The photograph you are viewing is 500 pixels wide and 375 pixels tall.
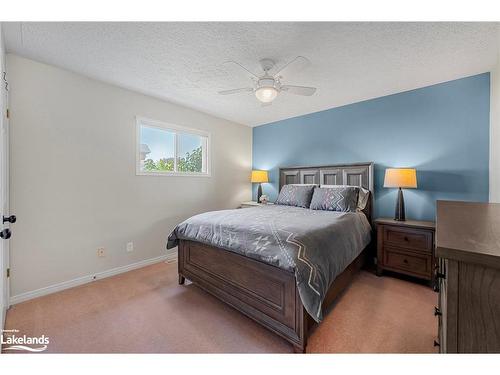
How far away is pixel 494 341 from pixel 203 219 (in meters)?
2.13

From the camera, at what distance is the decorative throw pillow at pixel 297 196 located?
3316mm

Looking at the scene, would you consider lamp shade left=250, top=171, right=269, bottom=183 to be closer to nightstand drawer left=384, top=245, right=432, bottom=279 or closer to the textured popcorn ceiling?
the textured popcorn ceiling

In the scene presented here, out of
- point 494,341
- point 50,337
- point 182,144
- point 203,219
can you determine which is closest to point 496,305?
point 494,341

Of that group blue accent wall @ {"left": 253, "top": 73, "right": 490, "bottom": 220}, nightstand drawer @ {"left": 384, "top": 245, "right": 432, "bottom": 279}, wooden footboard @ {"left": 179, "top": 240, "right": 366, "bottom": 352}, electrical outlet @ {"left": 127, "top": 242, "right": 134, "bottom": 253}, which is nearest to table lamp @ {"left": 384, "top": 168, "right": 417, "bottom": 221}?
blue accent wall @ {"left": 253, "top": 73, "right": 490, "bottom": 220}

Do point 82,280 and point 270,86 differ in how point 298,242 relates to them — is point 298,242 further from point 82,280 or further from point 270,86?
point 82,280

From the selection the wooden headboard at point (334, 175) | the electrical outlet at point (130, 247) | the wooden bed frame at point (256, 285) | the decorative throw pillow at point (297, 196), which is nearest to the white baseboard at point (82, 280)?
the electrical outlet at point (130, 247)

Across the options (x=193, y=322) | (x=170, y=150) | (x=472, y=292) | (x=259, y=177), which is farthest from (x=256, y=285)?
(x=259, y=177)

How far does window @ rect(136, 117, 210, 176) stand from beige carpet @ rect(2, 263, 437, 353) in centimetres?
164

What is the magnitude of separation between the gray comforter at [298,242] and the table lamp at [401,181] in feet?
2.30

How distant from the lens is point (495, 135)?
2268 millimetres

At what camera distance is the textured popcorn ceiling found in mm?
1744

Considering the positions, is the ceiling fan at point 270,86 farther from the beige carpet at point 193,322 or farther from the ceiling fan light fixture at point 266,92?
the beige carpet at point 193,322

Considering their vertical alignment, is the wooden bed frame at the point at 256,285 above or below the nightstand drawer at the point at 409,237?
below

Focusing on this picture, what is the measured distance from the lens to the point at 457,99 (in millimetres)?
2596
